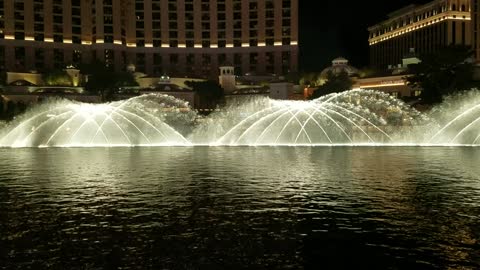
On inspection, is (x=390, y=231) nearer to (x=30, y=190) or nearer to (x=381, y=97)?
(x=30, y=190)

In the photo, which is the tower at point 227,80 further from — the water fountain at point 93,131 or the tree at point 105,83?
the water fountain at point 93,131

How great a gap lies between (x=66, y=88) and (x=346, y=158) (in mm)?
86959

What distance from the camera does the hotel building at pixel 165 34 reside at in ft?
507

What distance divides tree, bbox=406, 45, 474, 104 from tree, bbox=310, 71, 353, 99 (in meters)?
27.4

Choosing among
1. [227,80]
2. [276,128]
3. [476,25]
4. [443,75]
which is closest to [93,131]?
[276,128]

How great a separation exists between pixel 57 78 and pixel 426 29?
9858 centimetres

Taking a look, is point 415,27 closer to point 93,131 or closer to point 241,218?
point 93,131

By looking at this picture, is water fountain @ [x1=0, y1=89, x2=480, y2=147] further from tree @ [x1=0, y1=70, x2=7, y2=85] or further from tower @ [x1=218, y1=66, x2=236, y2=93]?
tower @ [x1=218, y1=66, x2=236, y2=93]

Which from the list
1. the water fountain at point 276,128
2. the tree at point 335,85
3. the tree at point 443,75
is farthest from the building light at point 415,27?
the water fountain at point 276,128

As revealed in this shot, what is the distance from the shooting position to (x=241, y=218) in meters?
18.7

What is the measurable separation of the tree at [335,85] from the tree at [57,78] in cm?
5521

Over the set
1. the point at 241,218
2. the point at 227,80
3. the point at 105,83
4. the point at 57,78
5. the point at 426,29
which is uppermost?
the point at 426,29

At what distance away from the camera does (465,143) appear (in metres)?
58.2

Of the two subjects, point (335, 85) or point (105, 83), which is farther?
point (105, 83)
